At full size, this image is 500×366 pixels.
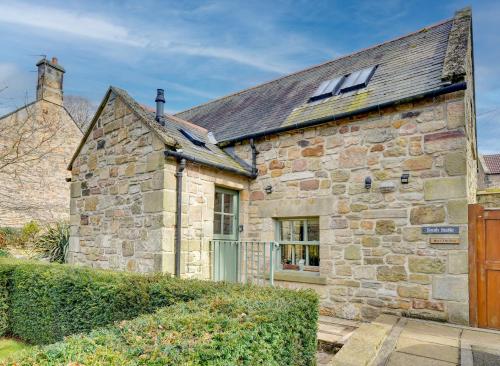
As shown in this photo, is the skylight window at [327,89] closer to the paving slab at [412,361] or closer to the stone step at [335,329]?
the stone step at [335,329]

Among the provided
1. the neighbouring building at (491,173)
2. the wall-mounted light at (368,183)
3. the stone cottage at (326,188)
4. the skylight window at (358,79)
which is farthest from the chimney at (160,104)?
the neighbouring building at (491,173)

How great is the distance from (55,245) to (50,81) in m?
9.21

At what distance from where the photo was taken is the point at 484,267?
5293 mm

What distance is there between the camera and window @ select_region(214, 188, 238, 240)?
7391 millimetres

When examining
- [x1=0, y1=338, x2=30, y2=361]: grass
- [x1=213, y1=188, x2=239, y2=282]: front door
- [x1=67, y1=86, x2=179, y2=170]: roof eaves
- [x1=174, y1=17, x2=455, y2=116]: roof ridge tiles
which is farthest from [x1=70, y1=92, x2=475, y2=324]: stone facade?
[x1=174, y1=17, x2=455, y2=116]: roof ridge tiles

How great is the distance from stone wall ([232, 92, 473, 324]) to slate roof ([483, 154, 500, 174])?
2121 cm

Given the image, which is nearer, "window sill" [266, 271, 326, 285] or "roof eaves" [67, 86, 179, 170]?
"roof eaves" [67, 86, 179, 170]

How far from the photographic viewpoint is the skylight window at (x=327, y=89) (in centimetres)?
798

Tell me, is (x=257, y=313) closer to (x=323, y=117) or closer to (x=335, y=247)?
(x=335, y=247)

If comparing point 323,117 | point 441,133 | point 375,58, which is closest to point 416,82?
point 441,133

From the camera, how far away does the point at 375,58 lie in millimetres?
8656

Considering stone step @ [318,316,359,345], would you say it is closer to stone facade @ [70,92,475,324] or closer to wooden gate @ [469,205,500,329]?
stone facade @ [70,92,475,324]

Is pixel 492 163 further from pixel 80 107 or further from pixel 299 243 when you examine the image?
pixel 80 107

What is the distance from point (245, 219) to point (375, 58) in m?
5.32
